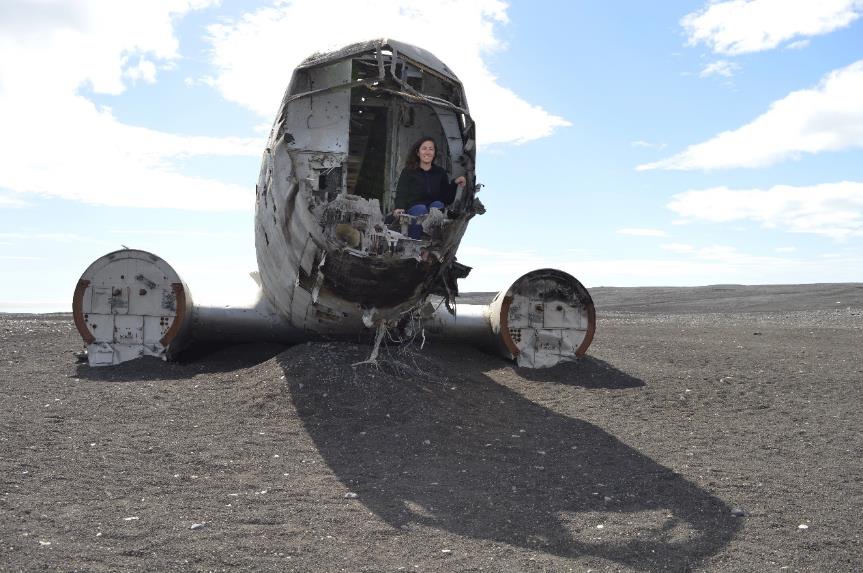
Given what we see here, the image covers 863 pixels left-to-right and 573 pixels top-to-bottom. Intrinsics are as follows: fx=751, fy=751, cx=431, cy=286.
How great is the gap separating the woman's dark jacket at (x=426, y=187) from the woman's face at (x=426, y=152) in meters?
0.09

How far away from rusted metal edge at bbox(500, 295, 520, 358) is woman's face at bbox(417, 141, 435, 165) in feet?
9.95

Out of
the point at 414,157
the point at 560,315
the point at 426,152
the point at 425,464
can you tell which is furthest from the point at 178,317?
the point at 560,315

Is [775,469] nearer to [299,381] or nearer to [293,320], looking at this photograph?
[299,381]

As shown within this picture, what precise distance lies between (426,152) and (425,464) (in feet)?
9.59

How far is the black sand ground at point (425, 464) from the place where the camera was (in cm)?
434

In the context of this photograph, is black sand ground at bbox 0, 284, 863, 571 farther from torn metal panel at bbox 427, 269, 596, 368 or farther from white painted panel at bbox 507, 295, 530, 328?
white painted panel at bbox 507, 295, 530, 328

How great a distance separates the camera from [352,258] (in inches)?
244

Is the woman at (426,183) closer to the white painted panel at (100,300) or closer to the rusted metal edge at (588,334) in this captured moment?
the rusted metal edge at (588,334)

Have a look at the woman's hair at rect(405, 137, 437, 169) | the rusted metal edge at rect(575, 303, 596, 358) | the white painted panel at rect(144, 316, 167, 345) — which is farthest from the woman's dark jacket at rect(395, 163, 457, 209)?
the white painted panel at rect(144, 316, 167, 345)

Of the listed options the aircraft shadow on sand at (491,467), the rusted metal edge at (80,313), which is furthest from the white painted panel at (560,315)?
the rusted metal edge at (80,313)

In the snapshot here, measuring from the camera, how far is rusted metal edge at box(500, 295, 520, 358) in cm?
972

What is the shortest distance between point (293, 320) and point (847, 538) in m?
6.04

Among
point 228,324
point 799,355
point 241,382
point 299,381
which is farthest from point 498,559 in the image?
point 799,355

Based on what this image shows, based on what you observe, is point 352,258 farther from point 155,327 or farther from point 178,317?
point 155,327
